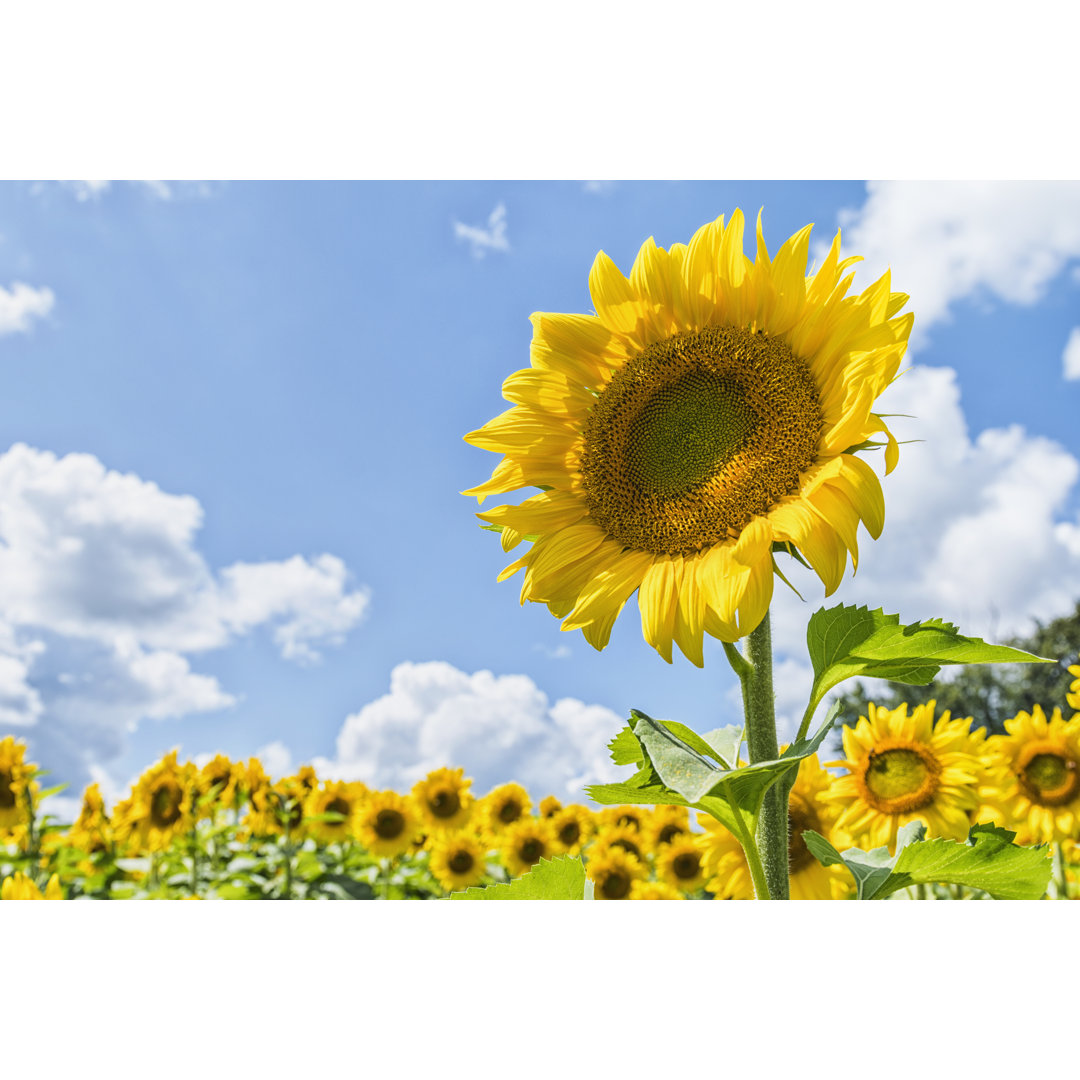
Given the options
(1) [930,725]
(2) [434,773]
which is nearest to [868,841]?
(1) [930,725]

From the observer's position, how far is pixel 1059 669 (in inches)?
834

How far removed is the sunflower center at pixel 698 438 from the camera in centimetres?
130

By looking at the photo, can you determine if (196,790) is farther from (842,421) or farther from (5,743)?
(842,421)

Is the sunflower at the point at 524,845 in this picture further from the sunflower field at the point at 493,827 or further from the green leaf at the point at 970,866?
the green leaf at the point at 970,866

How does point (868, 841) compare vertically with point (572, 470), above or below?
below

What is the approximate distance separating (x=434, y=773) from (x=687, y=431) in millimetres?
5741

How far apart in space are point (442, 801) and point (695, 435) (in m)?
5.75

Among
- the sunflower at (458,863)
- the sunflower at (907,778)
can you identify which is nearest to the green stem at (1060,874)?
the sunflower at (907,778)

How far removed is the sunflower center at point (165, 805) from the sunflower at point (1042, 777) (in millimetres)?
5024

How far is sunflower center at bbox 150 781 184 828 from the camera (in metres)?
5.82

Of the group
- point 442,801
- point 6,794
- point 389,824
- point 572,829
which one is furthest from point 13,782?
point 572,829

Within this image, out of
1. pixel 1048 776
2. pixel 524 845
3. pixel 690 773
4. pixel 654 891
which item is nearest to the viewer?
pixel 690 773

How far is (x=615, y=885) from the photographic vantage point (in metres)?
5.46

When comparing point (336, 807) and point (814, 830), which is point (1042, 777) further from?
point (336, 807)
